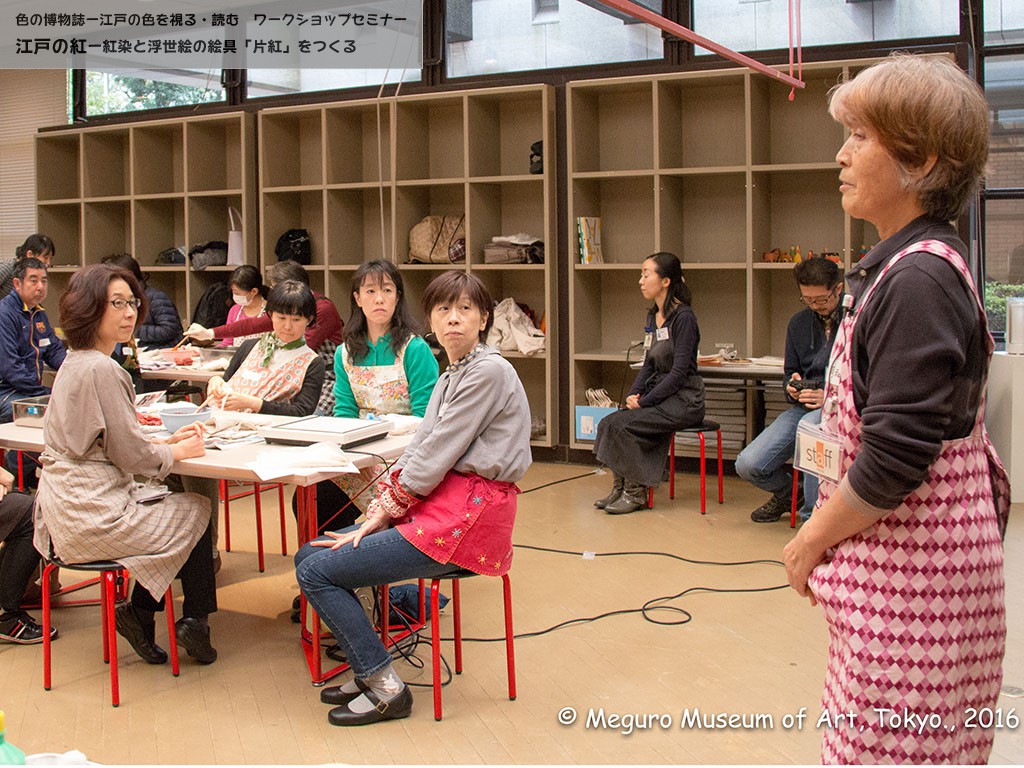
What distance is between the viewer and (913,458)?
1.38 meters

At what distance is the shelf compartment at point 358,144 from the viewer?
7031 millimetres

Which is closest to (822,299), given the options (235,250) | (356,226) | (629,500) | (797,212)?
(629,500)

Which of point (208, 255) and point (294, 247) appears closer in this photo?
point (294, 247)

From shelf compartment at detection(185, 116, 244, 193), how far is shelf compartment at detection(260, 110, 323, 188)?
199 mm

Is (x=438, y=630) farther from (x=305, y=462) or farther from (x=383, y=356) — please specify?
(x=383, y=356)

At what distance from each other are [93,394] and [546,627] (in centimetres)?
167

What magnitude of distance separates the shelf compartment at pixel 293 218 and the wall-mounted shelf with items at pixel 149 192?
0.71ft

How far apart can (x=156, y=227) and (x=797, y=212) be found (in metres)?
4.86

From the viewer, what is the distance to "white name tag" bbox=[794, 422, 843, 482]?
5.04ft

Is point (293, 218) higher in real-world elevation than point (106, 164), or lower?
lower

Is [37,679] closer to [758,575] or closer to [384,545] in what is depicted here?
[384,545]

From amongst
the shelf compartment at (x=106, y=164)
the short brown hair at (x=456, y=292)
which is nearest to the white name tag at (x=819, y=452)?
the short brown hair at (x=456, y=292)

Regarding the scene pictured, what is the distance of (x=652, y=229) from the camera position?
6453 mm

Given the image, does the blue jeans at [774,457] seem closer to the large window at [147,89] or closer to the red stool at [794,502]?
the red stool at [794,502]
